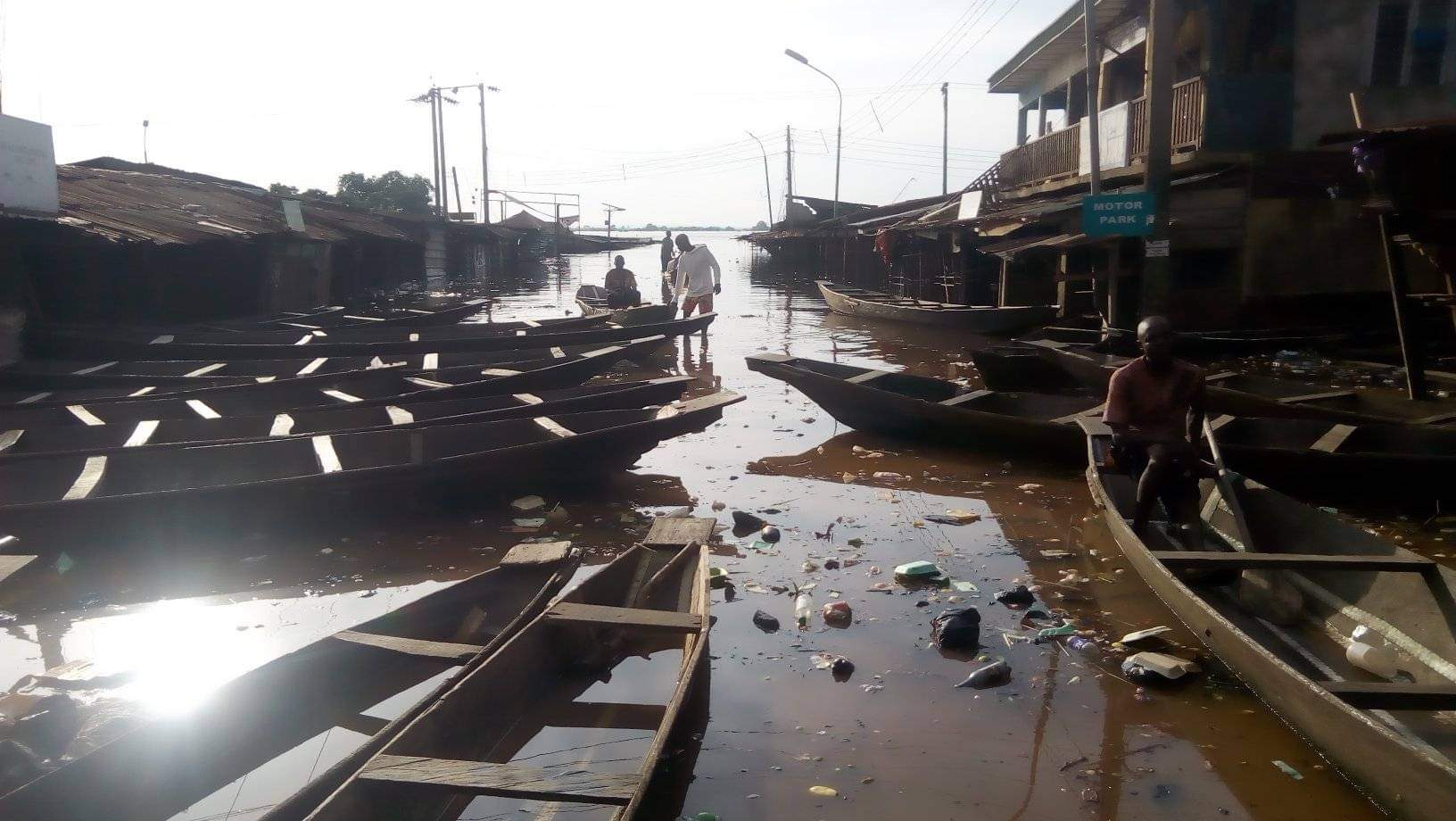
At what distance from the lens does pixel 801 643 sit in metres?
4.75

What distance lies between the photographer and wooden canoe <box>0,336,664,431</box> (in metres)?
8.51

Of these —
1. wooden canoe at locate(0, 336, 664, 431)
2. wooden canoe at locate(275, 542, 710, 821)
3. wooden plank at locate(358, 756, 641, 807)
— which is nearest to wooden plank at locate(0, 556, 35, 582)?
wooden canoe at locate(0, 336, 664, 431)

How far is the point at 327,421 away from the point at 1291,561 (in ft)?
23.2

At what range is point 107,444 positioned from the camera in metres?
7.93

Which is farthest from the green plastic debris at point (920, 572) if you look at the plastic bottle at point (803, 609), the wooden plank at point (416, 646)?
the wooden plank at point (416, 646)

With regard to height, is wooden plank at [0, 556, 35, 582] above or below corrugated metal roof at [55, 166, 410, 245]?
below

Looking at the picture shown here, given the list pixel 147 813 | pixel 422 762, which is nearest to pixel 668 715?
pixel 422 762

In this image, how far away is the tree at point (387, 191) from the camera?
48.9 m

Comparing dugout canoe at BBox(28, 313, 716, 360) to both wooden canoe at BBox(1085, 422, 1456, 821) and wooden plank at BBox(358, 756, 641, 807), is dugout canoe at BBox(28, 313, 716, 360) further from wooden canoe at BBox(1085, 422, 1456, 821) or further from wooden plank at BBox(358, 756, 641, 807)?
wooden plank at BBox(358, 756, 641, 807)

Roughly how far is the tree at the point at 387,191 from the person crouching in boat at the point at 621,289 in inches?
1328

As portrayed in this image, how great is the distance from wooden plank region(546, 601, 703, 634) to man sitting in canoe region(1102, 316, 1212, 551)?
2732 millimetres

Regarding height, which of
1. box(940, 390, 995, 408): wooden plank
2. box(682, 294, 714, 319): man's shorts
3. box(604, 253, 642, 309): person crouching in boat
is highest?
box(604, 253, 642, 309): person crouching in boat

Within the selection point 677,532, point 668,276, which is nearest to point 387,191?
point 668,276

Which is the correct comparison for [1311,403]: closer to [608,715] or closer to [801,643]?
[801,643]
